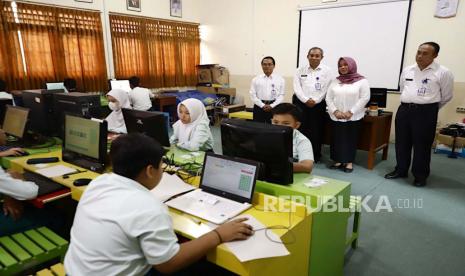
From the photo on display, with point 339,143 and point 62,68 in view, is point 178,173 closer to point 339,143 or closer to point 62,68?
point 339,143

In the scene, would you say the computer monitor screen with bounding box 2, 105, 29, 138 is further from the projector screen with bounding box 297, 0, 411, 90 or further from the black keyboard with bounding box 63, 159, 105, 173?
the projector screen with bounding box 297, 0, 411, 90

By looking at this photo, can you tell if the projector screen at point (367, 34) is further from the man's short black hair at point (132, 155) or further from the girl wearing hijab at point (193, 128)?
the man's short black hair at point (132, 155)

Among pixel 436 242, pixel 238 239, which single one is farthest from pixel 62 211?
pixel 436 242

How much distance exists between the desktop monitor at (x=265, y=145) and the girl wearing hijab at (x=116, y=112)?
1.85 metres

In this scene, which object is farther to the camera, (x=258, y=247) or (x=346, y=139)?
(x=346, y=139)

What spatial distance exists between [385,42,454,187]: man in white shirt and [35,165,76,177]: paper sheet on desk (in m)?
3.41

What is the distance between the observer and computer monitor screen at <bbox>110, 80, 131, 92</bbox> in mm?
6047

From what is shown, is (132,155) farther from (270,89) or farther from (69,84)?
(69,84)

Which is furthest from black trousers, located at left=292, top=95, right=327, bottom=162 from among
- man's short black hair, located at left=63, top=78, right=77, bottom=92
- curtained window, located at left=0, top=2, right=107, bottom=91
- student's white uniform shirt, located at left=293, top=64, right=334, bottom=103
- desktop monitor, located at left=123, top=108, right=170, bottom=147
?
curtained window, located at left=0, top=2, right=107, bottom=91

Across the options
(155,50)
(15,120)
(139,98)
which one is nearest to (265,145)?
(15,120)

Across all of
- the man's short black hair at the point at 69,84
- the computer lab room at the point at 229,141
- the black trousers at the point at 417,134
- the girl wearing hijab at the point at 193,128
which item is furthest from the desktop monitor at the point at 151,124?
the man's short black hair at the point at 69,84

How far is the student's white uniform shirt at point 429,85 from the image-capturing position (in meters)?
3.31

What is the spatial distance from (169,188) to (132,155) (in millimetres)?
687

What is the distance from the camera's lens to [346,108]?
4000 mm
